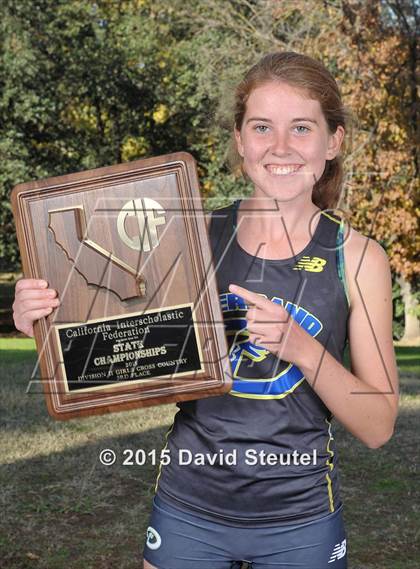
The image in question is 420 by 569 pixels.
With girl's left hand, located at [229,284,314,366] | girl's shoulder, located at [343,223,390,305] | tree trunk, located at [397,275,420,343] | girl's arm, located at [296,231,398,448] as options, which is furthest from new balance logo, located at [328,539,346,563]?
tree trunk, located at [397,275,420,343]

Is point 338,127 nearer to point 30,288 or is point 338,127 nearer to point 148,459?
point 30,288

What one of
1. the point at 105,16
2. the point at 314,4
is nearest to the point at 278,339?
the point at 314,4

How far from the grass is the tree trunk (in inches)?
626

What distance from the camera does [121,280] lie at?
2.29 metres

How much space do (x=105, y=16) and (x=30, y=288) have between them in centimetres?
2200

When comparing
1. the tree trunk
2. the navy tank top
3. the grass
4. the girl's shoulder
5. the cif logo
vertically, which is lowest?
the tree trunk

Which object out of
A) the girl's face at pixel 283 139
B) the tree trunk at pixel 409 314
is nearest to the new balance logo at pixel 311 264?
the girl's face at pixel 283 139

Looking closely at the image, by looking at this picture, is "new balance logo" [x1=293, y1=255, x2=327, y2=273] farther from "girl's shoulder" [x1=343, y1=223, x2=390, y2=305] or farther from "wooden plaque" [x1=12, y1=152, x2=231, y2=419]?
"wooden plaque" [x1=12, y1=152, x2=231, y2=419]

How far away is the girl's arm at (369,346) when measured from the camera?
2.24 metres

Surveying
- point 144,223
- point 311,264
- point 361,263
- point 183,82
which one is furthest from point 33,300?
point 183,82

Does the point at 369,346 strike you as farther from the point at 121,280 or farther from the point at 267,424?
the point at 121,280

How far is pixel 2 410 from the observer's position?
7.95 meters

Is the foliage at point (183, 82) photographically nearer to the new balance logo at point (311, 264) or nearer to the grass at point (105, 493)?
the grass at point (105, 493)

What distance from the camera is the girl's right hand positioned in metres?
2.27
